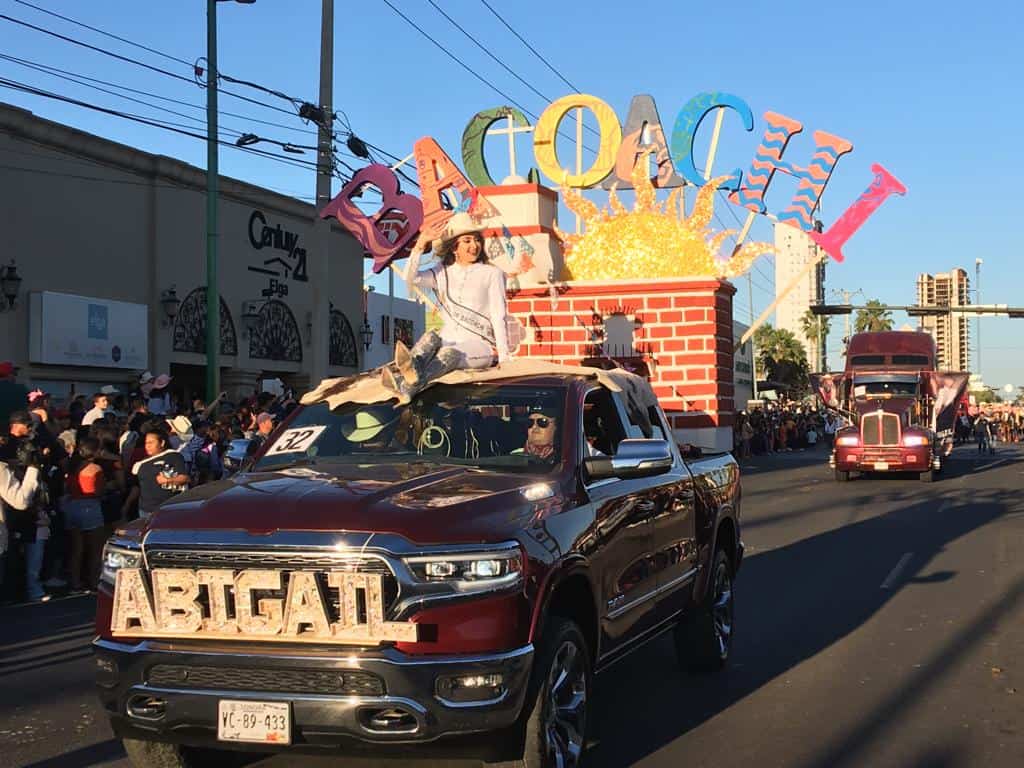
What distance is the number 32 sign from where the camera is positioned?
613cm

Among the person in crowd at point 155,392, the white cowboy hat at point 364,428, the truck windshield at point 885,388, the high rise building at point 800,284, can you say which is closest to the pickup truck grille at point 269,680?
the white cowboy hat at point 364,428

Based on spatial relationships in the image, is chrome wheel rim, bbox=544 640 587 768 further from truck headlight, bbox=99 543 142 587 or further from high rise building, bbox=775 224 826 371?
high rise building, bbox=775 224 826 371

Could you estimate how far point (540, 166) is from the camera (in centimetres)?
2383

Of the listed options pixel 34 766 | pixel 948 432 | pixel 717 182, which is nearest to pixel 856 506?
pixel 717 182

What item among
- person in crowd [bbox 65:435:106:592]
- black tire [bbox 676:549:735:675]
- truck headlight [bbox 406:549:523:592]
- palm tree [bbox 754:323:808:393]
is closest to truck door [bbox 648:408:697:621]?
black tire [bbox 676:549:735:675]

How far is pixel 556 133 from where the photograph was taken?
24109 mm

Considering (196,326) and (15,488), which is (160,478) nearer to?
(15,488)

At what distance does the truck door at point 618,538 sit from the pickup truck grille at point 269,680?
139 cm

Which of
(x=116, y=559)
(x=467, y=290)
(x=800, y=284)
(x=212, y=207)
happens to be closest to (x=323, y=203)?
(x=212, y=207)

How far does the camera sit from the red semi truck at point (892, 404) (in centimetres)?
2759

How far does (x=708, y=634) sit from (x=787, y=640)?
→ 4.89 ft

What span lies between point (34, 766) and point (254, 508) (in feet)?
6.81

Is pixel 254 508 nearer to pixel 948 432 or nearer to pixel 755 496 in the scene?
pixel 755 496

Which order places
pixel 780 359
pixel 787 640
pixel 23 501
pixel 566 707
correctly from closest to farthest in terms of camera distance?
pixel 566 707 < pixel 787 640 < pixel 23 501 < pixel 780 359
